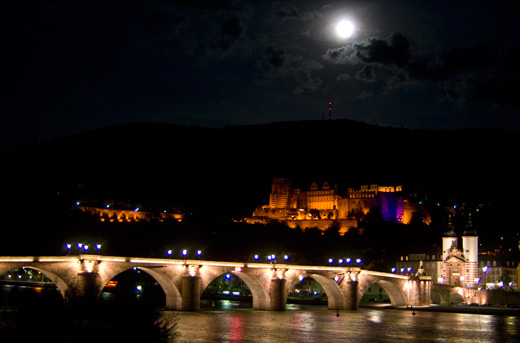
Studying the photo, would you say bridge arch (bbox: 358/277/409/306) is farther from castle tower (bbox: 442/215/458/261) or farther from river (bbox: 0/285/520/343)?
castle tower (bbox: 442/215/458/261)

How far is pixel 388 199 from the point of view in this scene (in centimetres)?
15800

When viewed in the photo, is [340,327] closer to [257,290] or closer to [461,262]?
[257,290]

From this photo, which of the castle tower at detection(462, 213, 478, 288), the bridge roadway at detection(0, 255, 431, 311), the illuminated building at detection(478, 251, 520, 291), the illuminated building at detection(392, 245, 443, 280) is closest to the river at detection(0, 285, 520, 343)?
the bridge roadway at detection(0, 255, 431, 311)

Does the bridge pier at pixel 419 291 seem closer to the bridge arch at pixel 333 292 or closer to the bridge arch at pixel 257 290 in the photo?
the bridge arch at pixel 333 292

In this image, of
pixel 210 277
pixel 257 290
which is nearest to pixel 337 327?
pixel 210 277

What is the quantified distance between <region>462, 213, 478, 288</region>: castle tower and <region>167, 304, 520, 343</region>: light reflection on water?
58.6ft

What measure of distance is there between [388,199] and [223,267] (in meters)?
97.6

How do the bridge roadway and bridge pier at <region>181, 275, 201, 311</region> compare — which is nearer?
the bridge roadway

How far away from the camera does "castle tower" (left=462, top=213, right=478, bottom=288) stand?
290 ft

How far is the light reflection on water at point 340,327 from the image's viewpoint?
157 feet

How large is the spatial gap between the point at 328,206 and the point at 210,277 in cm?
10377

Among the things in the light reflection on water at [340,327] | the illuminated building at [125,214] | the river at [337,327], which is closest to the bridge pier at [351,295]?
the river at [337,327]

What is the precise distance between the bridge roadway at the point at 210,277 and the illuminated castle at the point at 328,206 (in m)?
70.0

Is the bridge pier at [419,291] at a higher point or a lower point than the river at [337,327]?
higher
